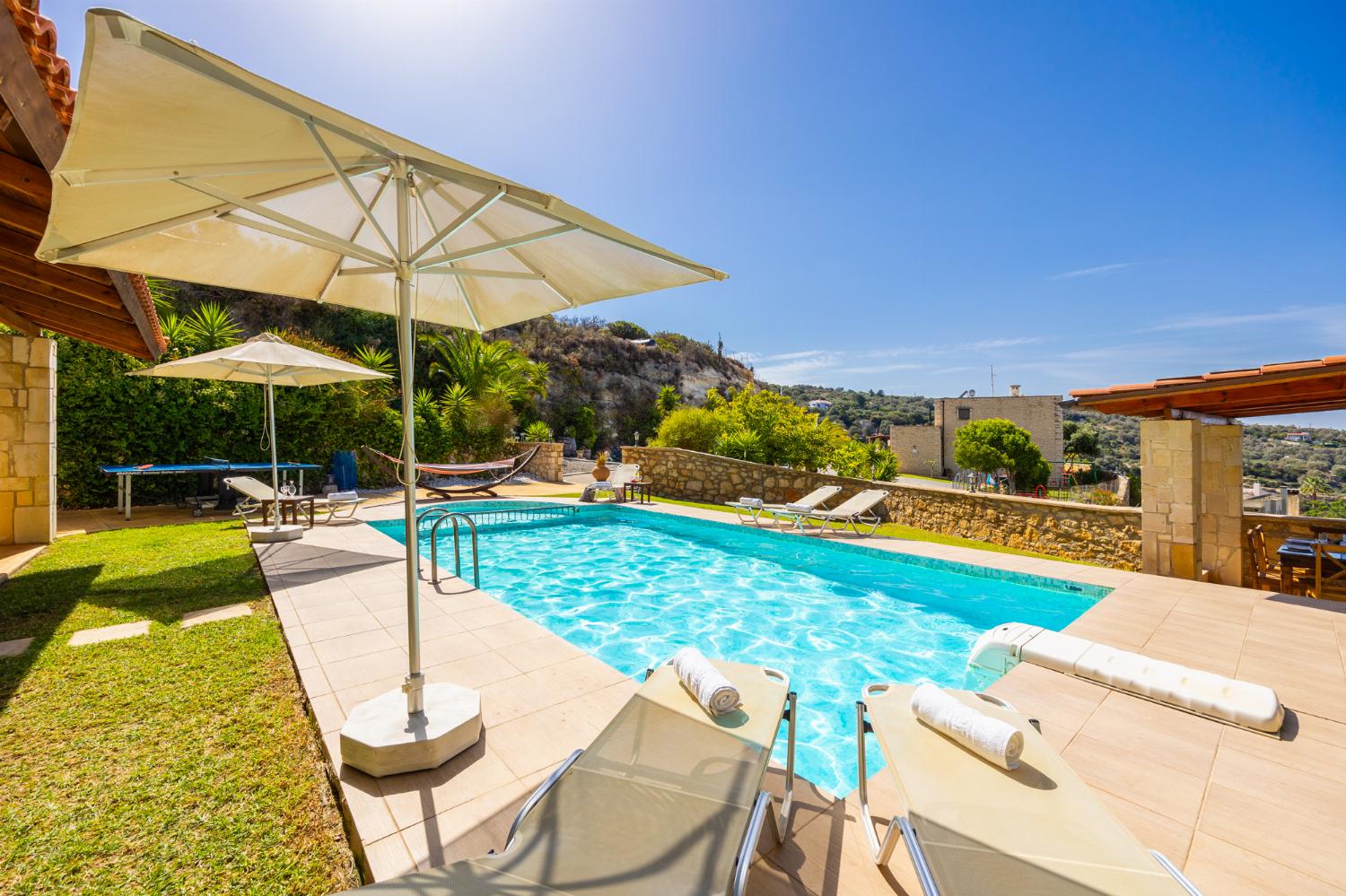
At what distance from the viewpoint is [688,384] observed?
36812mm

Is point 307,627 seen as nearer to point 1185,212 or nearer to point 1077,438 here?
point 1185,212

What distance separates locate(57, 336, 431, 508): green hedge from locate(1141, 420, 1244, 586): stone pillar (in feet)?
49.7

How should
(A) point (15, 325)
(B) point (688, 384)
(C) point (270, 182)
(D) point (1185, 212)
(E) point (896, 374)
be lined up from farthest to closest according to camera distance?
(E) point (896, 374), (B) point (688, 384), (D) point (1185, 212), (A) point (15, 325), (C) point (270, 182)

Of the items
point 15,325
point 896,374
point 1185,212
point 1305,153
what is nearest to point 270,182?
point 15,325

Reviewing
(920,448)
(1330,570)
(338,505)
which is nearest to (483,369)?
(338,505)

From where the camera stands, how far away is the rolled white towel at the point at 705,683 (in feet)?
6.98

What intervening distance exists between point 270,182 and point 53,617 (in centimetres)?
412

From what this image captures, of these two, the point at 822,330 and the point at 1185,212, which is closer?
the point at 1185,212

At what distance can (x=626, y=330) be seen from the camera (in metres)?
37.9

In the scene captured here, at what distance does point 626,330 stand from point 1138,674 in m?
36.8

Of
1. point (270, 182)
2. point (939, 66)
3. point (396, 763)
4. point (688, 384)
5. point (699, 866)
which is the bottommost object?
point (396, 763)

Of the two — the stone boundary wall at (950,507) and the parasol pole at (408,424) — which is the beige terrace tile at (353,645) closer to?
the parasol pole at (408,424)

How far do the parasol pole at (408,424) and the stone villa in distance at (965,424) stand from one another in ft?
138

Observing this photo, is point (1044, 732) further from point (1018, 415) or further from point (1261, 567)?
point (1018, 415)
